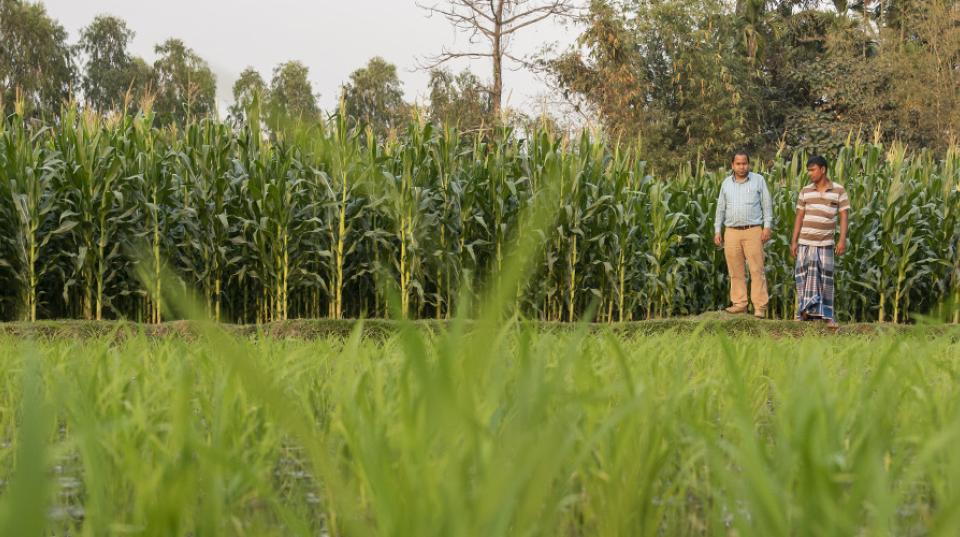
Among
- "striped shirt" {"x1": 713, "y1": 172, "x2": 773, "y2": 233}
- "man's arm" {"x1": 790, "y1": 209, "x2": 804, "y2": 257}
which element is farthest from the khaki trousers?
"man's arm" {"x1": 790, "y1": 209, "x2": 804, "y2": 257}

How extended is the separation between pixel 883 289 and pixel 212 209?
27.9 ft

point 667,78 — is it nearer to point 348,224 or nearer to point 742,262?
point 742,262

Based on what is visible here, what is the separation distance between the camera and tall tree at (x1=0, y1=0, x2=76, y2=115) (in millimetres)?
40688

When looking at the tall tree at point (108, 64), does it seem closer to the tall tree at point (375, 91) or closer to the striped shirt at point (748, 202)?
the tall tree at point (375, 91)

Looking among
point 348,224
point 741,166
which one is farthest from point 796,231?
point 348,224

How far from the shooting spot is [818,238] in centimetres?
1002

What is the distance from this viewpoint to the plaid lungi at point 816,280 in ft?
33.1

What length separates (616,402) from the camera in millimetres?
2115

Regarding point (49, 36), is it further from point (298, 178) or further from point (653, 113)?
point (298, 178)

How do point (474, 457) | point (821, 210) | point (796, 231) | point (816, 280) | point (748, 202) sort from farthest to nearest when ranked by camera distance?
point (748, 202) < point (796, 231) < point (816, 280) < point (821, 210) < point (474, 457)

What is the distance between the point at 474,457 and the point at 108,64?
2390 inches

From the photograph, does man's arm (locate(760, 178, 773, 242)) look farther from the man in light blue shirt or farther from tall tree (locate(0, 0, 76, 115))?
tall tree (locate(0, 0, 76, 115))

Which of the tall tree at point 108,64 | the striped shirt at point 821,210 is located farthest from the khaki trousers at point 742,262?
the tall tree at point 108,64

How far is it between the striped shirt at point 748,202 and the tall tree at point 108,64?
5025 cm
